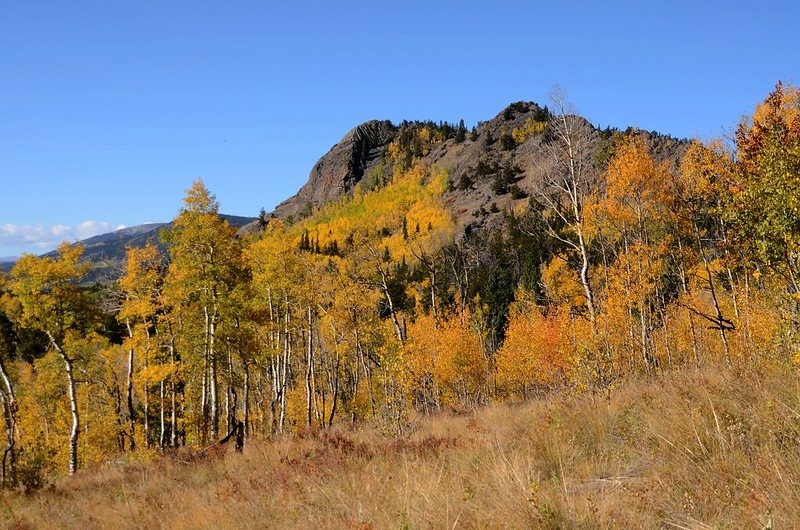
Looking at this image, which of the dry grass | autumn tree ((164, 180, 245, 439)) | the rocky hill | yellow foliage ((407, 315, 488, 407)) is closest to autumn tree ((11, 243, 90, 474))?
autumn tree ((164, 180, 245, 439))

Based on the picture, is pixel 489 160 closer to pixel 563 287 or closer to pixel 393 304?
pixel 563 287

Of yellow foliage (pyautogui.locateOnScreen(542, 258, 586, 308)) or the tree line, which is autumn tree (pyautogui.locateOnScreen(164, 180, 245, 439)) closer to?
the tree line

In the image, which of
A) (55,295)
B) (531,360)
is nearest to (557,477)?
(55,295)

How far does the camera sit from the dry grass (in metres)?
3.96

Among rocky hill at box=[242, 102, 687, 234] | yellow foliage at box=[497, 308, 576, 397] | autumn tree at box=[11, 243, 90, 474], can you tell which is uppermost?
rocky hill at box=[242, 102, 687, 234]

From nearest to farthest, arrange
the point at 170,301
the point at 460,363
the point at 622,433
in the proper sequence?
the point at 622,433 < the point at 170,301 < the point at 460,363

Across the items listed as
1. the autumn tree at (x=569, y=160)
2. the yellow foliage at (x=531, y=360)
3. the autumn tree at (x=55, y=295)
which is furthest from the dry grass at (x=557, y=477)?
the yellow foliage at (x=531, y=360)

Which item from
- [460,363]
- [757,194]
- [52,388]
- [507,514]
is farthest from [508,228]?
[507,514]

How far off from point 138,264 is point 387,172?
563ft

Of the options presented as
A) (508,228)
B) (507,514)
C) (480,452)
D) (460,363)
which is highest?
(508,228)

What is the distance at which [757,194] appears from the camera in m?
9.73

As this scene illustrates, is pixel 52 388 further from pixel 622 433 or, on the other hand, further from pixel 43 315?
pixel 622 433

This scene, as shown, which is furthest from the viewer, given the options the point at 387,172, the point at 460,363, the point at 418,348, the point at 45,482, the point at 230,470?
the point at 387,172

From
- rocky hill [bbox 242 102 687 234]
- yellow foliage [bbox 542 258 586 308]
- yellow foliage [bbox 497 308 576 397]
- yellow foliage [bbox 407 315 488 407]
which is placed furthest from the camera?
rocky hill [bbox 242 102 687 234]
